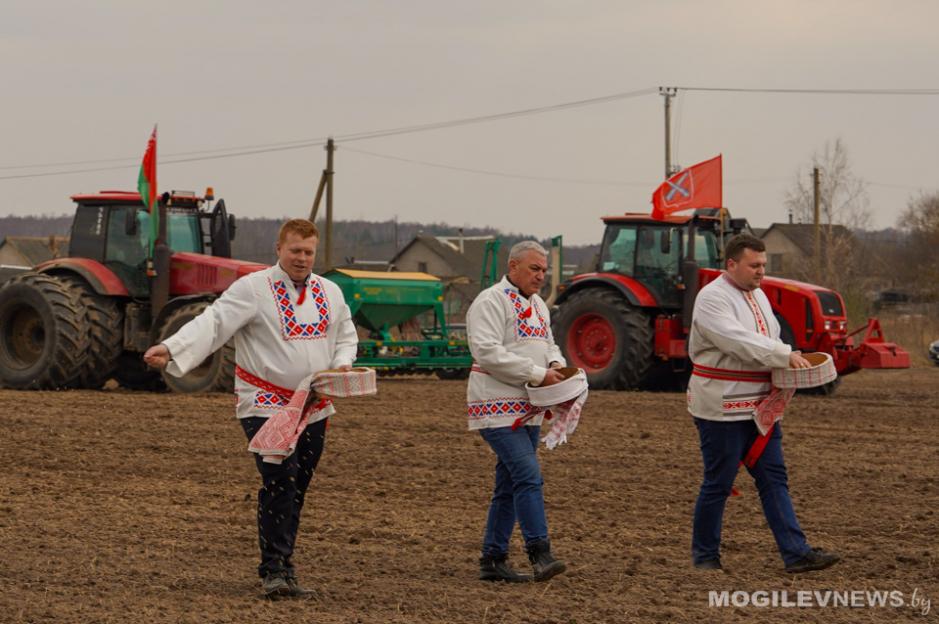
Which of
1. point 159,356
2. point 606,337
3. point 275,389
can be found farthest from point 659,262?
point 159,356

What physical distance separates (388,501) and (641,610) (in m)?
3.58

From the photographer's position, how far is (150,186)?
1688 cm

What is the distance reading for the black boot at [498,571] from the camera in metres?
6.74

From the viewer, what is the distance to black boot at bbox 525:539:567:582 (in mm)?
6520

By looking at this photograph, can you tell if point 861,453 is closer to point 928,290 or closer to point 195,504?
point 195,504

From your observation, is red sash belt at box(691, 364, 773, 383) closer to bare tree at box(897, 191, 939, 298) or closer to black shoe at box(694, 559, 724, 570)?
black shoe at box(694, 559, 724, 570)

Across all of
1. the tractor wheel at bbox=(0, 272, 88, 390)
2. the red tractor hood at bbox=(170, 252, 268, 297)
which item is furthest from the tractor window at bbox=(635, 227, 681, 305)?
the tractor wheel at bbox=(0, 272, 88, 390)

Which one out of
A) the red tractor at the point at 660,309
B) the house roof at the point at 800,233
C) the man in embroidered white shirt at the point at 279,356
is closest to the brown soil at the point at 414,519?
the man in embroidered white shirt at the point at 279,356

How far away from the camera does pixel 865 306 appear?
3447 cm

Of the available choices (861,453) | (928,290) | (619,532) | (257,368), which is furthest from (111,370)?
(928,290)

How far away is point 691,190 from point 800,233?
53.0 m

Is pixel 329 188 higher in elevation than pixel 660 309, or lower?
higher

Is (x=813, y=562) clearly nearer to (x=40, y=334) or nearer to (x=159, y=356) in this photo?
(x=159, y=356)

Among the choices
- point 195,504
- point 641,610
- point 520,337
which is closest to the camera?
point 641,610
